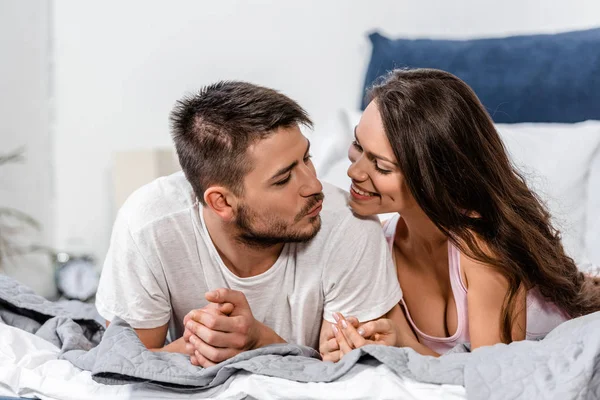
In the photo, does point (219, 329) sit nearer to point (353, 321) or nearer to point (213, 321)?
point (213, 321)

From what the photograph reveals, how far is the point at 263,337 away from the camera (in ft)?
5.52

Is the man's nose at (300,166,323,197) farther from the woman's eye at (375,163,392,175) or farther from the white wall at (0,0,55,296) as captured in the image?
the white wall at (0,0,55,296)

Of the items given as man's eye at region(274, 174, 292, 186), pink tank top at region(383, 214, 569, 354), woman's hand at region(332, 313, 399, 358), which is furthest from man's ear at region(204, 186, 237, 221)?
pink tank top at region(383, 214, 569, 354)

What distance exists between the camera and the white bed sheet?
135cm

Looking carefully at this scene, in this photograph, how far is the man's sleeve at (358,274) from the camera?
68.7 inches

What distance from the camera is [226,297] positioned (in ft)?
5.22

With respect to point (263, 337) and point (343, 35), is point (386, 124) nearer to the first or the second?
point (263, 337)

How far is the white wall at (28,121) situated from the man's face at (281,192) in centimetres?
195

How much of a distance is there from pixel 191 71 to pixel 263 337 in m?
1.90

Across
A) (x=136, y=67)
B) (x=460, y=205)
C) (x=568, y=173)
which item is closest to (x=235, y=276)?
(x=460, y=205)

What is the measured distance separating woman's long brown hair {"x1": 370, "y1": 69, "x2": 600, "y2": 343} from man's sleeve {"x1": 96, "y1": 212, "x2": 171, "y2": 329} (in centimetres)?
60

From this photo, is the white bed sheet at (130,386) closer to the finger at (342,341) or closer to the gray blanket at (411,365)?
the gray blanket at (411,365)

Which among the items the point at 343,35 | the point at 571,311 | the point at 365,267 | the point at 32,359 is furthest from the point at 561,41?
the point at 32,359

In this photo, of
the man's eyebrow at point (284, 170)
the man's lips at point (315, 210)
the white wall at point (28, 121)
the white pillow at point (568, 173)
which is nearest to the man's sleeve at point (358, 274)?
the man's lips at point (315, 210)
